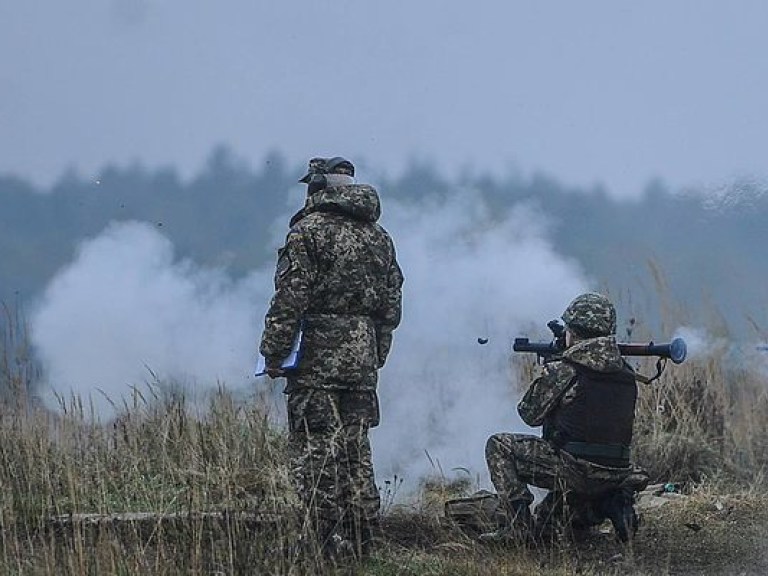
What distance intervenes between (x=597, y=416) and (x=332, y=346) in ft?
5.37

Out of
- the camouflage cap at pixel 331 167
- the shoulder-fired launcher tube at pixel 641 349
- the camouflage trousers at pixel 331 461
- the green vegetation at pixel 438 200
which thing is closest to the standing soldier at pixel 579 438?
the shoulder-fired launcher tube at pixel 641 349

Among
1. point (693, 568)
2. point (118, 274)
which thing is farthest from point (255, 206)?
point (693, 568)

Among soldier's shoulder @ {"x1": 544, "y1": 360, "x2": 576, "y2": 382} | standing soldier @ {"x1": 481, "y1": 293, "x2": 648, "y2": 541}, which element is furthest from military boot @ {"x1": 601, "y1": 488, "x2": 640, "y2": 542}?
soldier's shoulder @ {"x1": 544, "y1": 360, "x2": 576, "y2": 382}

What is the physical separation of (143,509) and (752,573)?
343cm

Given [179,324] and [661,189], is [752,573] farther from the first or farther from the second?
[661,189]

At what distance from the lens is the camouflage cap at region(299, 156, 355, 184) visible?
7355 mm

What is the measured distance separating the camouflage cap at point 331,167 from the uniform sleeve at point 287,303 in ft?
1.83

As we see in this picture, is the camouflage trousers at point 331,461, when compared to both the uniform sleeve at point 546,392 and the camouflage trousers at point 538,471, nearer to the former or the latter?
the camouflage trousers at point 538,471

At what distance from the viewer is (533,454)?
7.69m

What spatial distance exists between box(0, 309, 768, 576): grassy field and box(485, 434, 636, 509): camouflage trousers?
366 millimetres

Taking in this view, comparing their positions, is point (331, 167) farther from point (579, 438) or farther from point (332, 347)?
point (579, 438)

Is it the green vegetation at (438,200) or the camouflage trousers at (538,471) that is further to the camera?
the green vegetation at (438,200)

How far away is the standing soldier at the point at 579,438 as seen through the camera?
7527 millimetres

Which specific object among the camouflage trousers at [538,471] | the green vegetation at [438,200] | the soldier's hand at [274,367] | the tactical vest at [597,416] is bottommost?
the camouflage trousers at [538,471]
